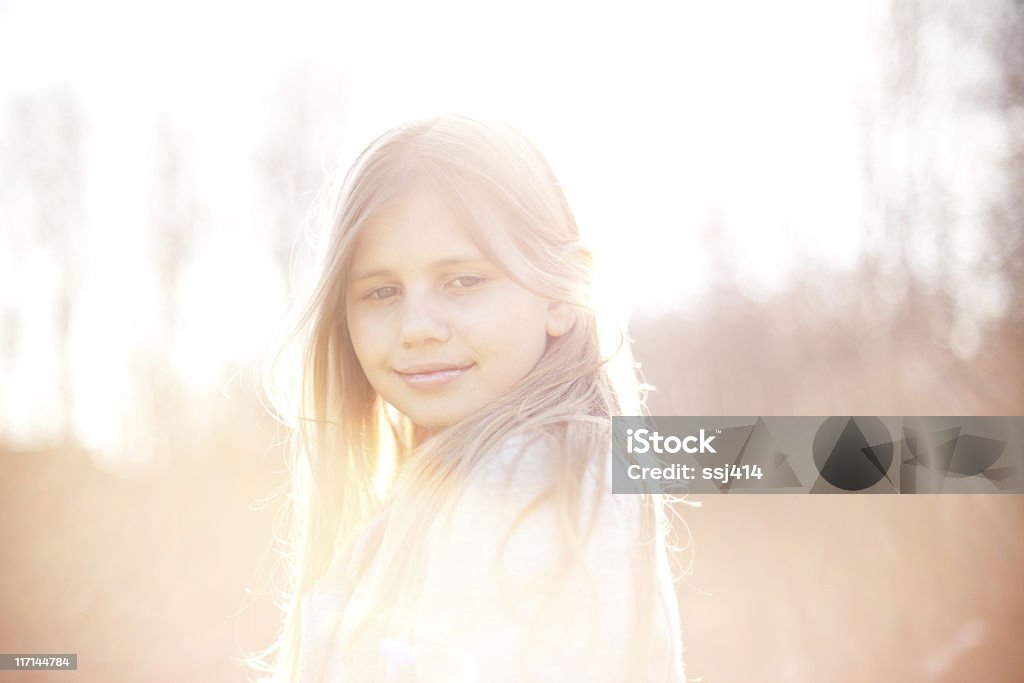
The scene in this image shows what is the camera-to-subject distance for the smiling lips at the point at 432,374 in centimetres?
71

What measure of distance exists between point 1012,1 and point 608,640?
0.98 m

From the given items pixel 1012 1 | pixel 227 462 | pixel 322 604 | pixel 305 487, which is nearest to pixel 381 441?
pixel 305 487

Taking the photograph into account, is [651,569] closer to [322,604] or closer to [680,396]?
[322,604]

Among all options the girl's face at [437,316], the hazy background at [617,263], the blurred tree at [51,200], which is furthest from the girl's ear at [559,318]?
the blurred tree at [51,200]

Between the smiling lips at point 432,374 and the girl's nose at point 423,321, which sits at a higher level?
the girl's nose at point 423,321

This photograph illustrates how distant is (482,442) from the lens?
2.21 ft

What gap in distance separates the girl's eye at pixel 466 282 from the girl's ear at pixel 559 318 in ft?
0.24

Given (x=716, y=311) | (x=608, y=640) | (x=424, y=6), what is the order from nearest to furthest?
(x=608, y=640), (x=424, y=6), (x=716, y=311)

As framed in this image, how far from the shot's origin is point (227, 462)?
1224mm

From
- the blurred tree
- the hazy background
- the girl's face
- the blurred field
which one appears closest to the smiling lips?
the girl's face

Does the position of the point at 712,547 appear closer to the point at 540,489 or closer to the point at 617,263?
the point at 617,263

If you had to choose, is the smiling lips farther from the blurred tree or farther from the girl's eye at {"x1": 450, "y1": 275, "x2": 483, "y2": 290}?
the blurred tree

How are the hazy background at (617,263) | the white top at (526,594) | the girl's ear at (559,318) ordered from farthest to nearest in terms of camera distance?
the hazy background at (617,263), the girl's ear at (559,318), the white top at (526,594)

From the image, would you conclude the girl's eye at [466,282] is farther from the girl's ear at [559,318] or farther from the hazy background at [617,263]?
the hazy background at [617,263]
